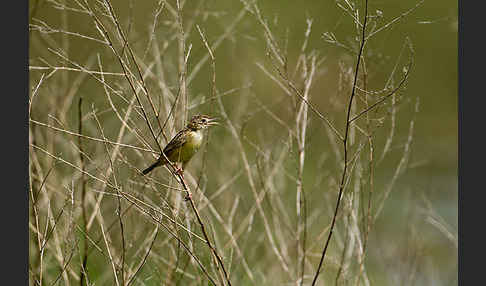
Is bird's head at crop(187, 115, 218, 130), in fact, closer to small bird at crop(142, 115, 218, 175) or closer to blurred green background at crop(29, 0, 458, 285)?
small bird at crop(142, 115, 218, 175)

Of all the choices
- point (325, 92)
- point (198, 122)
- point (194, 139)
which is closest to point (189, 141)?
point (194, 139)

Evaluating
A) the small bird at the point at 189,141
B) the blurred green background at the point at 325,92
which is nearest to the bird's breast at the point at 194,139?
the small bird at the point at 189,141

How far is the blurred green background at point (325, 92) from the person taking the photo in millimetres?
5680

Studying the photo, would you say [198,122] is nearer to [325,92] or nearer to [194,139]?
[194,139]

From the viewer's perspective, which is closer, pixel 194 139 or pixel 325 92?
pixel 194 139

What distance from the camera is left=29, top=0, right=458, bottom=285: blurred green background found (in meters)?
5.68

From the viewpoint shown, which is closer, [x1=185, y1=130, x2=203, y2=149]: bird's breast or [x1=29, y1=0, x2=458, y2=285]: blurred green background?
[x1=185, y1=130, x2=203, y2=149]: bird's breast

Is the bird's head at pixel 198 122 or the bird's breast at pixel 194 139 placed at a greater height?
the bird's head at pixel 198 122

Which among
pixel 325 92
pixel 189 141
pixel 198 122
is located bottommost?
pixel 189 141

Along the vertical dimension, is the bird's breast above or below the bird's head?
below

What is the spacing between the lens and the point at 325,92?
27.3ft

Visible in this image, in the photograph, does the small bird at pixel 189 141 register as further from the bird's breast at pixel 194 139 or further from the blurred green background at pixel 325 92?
the blurred green background at pixel 325 92

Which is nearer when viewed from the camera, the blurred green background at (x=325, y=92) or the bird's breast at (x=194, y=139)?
the bird's breast at (x=194, y=139)

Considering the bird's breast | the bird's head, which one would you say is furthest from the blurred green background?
the bird's breast
